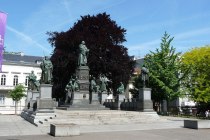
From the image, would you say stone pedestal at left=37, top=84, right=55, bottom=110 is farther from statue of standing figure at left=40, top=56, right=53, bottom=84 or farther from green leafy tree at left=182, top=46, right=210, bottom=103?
green leafy tree at left=182, top=46, right=210, bottom=103

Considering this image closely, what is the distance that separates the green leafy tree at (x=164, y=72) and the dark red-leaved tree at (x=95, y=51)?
383 cm

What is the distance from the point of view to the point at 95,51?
3962cm

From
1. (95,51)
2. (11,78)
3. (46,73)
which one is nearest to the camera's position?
(46,73)

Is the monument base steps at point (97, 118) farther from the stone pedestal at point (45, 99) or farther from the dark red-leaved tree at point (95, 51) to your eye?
the dark red-leaved tree at point (95, 51)

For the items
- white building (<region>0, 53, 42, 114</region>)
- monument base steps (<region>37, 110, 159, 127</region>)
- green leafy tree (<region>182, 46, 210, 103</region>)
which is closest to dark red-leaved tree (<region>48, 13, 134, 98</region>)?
green leafy tree (<region>182, 46, 210, 103</region>)

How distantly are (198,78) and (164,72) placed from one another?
530 cm

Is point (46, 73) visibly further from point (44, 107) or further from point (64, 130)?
point (64, 130)

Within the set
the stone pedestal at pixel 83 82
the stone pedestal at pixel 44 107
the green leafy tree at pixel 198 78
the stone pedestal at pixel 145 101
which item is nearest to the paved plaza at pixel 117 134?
the stone pedestal at pixel 44 107

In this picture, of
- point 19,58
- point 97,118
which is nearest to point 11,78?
point 19,58

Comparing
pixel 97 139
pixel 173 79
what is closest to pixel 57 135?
pixel 97 139

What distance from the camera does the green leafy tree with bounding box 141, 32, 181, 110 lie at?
37.3 m

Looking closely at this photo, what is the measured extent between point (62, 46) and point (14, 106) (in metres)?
23.3

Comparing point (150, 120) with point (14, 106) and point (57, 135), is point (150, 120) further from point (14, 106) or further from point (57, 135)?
point (14, 106)

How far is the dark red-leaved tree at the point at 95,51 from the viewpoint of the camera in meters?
39.5
